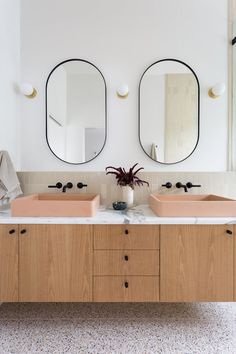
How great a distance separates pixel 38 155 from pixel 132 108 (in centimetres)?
95

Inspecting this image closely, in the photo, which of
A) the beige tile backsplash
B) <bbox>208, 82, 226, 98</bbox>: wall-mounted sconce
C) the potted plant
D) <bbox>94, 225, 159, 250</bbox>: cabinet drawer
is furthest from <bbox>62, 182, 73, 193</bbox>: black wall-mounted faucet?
<bbox>208, 82, 226, 98</bbox>: wall-mounted sconce

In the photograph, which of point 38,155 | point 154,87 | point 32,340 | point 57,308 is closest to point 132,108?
point 154,87

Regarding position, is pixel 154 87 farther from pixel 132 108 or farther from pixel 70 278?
pixel 70 278

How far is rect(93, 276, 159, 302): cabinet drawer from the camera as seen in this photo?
1.30m

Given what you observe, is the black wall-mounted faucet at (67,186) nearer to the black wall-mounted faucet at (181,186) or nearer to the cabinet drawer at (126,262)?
the cabinet drawer at (126,262)

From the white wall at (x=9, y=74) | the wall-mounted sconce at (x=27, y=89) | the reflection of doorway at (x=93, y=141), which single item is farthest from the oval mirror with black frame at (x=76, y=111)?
the white wall at (x=9, y=74)

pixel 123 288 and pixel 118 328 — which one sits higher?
pixel 123 288

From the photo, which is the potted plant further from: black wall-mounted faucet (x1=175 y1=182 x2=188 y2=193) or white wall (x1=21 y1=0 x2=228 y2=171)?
black wall-mounted faucet (x1=175 y1=182 x2=188 y2=193)

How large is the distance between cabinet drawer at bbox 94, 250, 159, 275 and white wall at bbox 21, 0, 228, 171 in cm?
81

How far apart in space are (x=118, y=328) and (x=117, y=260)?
1.75 ft

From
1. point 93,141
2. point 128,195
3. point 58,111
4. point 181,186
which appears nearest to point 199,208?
point 181,186

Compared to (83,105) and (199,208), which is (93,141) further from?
(199,208)

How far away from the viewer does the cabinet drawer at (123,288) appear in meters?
1.30

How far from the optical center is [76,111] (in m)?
1.82
